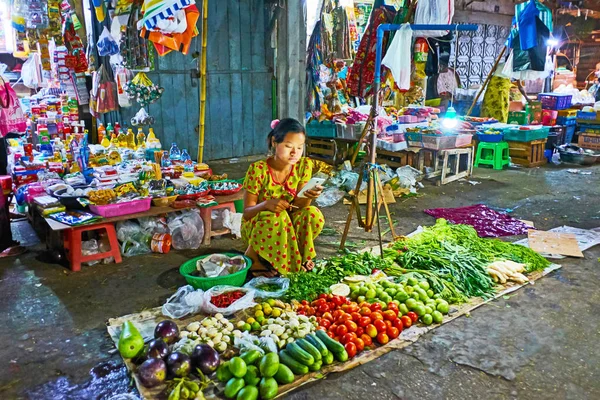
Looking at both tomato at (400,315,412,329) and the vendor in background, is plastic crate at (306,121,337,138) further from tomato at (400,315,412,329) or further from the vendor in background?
tomato at (400,315,412,329)

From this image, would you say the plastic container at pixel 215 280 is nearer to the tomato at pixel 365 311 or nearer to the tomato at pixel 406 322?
the tomato at pixel 365 311

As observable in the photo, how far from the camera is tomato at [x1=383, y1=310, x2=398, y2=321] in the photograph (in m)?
3.05

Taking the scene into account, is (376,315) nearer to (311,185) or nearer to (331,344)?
(331,344)

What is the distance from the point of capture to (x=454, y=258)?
154 inches

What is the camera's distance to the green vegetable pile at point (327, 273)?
345 cm

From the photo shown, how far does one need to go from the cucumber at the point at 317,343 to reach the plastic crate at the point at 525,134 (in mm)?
7044

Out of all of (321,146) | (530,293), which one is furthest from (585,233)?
(321,146)

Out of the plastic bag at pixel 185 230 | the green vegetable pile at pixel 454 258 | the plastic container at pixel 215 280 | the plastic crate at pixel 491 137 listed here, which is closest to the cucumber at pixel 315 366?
the plastic container at pixel 215 280

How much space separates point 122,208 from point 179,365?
211 cm

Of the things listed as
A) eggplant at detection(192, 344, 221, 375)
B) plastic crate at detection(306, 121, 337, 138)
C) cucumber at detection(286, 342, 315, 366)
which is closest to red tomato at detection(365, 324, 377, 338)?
cucumber at detection(286, 342, 315, 366)

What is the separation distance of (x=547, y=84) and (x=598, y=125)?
5.35 metres

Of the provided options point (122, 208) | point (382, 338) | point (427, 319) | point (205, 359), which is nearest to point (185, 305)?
point (205, 359)

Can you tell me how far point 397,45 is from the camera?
5488 mm

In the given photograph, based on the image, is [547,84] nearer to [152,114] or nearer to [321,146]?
[321,146]
